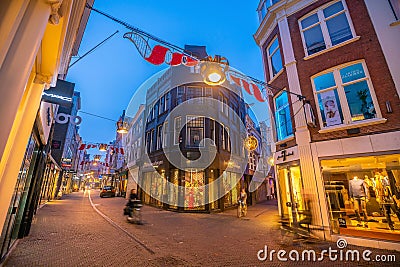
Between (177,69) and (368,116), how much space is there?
52.9 feet

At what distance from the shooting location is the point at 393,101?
6898mm

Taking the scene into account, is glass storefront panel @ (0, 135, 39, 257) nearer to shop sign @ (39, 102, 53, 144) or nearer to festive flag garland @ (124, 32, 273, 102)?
shop sign @ (39, 102, 53, 144)

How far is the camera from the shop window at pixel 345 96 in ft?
24.6

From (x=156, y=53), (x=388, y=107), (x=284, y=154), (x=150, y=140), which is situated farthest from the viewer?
(x=150, y=140)

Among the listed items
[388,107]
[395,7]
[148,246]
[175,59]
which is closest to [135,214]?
[148,246]

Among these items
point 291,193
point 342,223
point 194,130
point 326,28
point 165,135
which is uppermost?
point 326,28

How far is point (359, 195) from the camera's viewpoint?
8023 millimetres

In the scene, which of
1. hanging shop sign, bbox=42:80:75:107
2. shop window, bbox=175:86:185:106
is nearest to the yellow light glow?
hanging shop sign, bbox=42:80:75:107

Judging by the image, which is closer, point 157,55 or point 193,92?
point 157,55

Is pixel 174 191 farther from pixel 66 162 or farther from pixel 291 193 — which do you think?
pixel 66 162

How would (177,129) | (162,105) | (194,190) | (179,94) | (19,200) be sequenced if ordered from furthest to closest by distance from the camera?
(162,105), (179,94), (177,129), (194,190), (19,200)

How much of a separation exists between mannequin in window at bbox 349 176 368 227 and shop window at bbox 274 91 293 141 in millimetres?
3287

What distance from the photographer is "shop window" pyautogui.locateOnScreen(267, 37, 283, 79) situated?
1103 centimetres

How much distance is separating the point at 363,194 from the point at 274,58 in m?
8.46
